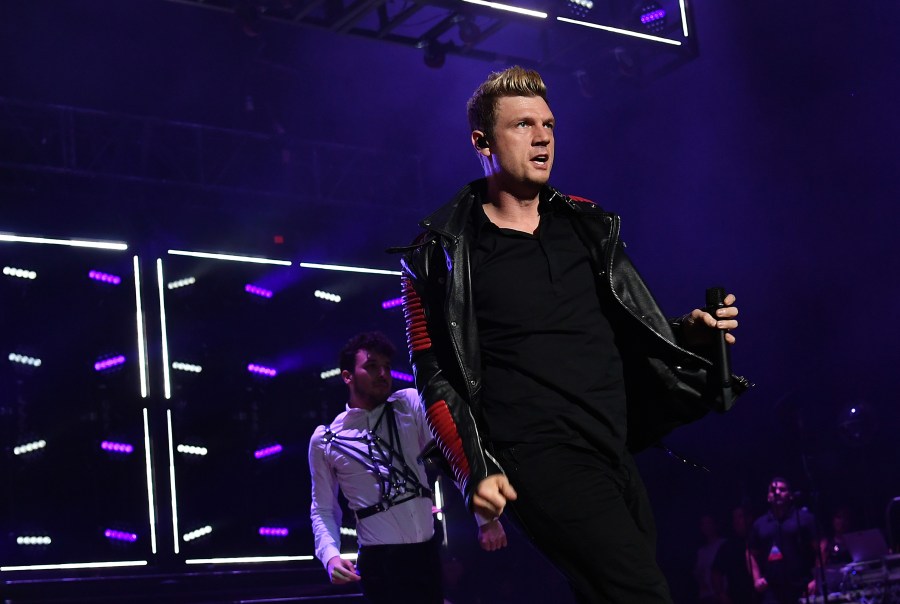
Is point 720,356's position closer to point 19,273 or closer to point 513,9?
point 513,9

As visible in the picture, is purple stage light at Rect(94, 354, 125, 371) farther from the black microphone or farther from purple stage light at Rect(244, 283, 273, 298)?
the black microphone

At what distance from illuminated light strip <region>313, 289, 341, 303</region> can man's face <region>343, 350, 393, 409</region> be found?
4.99 m

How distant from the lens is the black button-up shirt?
8.70ft

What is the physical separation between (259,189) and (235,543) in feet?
11.5

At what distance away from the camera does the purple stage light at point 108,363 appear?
9.18 meters

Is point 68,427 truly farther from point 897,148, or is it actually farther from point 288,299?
point 897,148

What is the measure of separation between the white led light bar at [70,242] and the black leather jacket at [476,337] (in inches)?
276

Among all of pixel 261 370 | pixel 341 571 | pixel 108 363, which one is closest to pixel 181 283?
pixel 108 363

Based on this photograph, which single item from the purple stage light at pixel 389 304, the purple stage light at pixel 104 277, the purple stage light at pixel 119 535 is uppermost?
the purple stage light at pixel 104 277

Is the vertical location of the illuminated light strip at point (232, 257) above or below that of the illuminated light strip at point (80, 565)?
above

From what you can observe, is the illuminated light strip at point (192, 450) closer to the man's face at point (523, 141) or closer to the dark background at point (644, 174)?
the dark background at point (644, 174)

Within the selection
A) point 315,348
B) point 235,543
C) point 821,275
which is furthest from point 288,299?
point 821,275

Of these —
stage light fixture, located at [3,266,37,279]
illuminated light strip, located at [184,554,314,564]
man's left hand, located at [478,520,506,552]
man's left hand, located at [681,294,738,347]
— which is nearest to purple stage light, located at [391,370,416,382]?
illuminated light strip, located at [184,554,314,564]

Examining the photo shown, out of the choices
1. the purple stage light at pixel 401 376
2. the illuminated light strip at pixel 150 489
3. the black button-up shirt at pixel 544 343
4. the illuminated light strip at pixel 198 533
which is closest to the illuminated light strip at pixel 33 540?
the illuminated light strip at pixel 150 489
